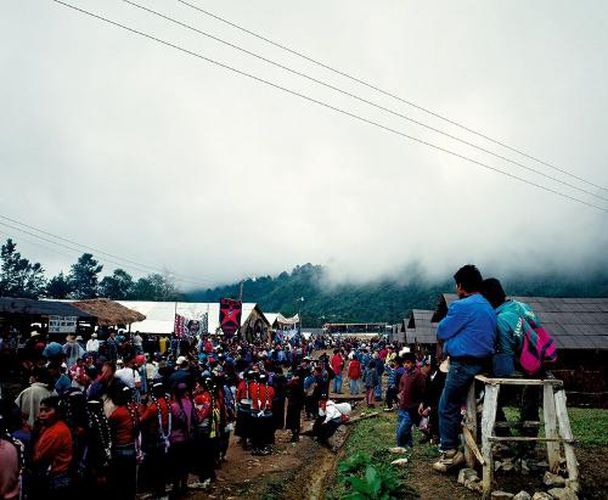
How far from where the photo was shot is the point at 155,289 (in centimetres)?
9862

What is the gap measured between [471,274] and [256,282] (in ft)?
621

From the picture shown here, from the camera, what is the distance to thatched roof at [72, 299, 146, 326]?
2605 centimetres

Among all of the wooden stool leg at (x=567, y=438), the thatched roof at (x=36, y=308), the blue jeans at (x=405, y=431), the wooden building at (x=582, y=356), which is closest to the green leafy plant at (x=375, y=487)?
the wooden stool leg at (x=567, y=438)

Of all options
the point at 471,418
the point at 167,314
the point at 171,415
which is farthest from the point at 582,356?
the point at 167,314

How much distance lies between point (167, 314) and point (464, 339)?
38.4 meters

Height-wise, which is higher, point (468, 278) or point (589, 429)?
point (468, 278)

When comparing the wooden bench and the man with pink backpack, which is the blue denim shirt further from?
the wooden bench

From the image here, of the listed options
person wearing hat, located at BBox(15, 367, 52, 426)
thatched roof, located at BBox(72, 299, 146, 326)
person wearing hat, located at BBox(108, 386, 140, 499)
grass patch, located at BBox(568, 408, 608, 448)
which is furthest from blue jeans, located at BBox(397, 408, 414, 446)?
thatched roof, located at BBox(72, 299, 146, 326)

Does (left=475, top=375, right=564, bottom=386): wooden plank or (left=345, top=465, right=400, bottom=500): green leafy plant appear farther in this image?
(left=345, top=465, right=400, bottom=500): green leafy plant

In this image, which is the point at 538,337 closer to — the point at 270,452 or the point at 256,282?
the point at 270,452

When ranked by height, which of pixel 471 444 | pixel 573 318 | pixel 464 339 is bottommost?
pixel 471 444

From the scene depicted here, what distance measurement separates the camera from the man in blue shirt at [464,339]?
507 centimetres

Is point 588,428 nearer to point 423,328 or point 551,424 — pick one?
point 551,424

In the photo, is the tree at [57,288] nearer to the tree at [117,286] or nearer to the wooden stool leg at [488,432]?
the tree at [117,286]
